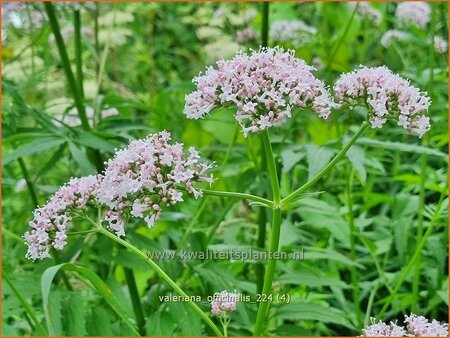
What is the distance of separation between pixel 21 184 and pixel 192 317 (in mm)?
1130

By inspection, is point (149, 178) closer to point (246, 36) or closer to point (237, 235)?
point (237, 235)

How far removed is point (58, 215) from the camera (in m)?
1.61

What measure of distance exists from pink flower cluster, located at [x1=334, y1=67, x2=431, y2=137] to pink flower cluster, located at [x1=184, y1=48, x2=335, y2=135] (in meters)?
0.07

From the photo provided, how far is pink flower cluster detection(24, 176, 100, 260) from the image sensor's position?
159 cm

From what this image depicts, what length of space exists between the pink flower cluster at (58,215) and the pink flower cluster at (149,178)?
3.5 inches

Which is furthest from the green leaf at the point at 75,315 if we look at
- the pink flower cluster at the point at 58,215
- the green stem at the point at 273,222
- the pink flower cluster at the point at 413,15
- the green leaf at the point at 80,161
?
the pink flower cluster at the point at 413,15

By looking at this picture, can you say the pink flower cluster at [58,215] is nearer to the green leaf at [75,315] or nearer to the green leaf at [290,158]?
the green leaf at [75,315]

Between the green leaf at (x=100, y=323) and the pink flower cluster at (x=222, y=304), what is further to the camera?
the green leaf at (x=100, y=323)

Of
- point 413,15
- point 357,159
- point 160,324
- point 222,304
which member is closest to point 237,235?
point 160,324

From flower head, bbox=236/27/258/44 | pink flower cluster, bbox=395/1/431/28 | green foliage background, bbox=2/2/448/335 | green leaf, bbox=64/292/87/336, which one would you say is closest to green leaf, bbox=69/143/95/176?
green foliage background, bbox=2/2/448/335

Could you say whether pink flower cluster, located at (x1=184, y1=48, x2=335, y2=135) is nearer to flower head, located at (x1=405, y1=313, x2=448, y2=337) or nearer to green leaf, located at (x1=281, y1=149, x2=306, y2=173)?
flower head, located at (x1=405, y1=313, x2=448, y2=337)

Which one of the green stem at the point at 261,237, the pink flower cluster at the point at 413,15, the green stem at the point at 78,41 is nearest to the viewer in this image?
the green stem at the point at 261,237

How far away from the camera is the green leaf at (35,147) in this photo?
216 centimetres

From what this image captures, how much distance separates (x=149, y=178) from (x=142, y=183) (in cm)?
2
